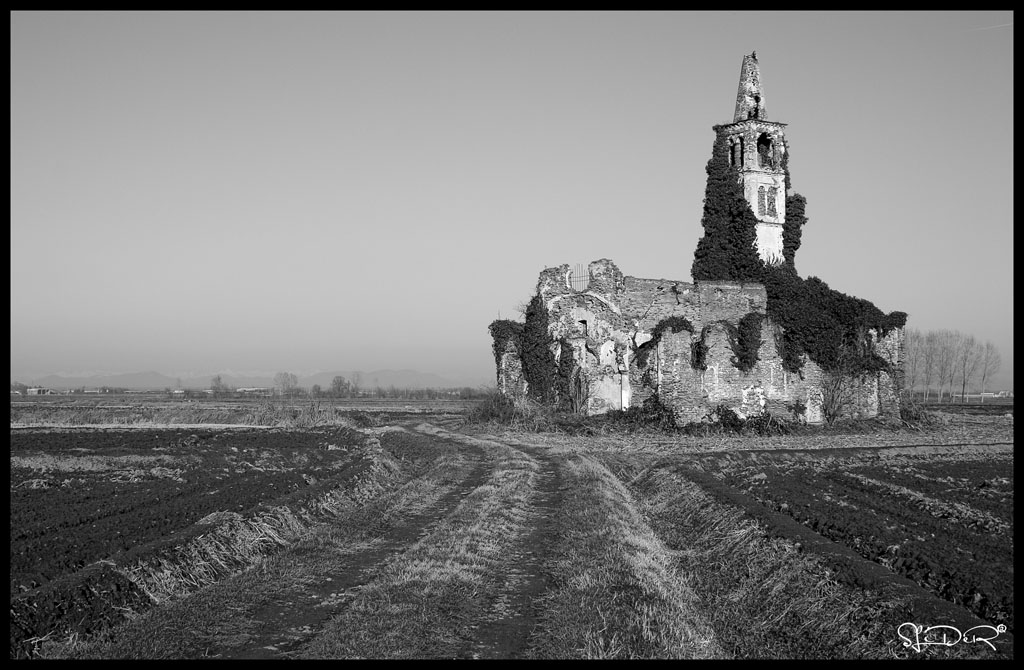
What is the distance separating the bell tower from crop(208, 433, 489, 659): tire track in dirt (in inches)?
1517

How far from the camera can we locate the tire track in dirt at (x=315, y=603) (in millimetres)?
8656

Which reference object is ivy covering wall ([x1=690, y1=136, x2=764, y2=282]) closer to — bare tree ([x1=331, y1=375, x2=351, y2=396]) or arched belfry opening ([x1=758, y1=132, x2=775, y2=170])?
arched belfry opening ([x1=758, y1=132, x2=775, y2=170])

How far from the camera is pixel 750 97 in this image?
51.3 metres


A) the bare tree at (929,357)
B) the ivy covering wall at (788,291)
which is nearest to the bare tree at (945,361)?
the bare tree at (929,357)

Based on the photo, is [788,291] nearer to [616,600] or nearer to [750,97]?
[750,97]

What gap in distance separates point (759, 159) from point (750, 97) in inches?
147

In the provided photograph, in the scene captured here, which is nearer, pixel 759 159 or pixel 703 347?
pixel 703 347

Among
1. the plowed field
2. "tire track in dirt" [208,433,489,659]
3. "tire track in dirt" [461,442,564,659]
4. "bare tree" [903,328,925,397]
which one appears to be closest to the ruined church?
the plowed field

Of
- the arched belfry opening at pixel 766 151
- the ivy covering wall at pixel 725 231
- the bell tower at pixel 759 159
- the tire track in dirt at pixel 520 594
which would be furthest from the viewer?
the arched belfry opening at pixel 766 151

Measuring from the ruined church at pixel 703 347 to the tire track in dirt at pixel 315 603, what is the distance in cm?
2652

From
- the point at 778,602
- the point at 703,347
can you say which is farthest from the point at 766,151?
the point at 778,602

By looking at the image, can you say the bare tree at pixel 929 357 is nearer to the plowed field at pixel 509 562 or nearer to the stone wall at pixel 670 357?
the stone wall at pixel 670 357

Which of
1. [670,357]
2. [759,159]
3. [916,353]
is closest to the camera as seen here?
[670,357]
